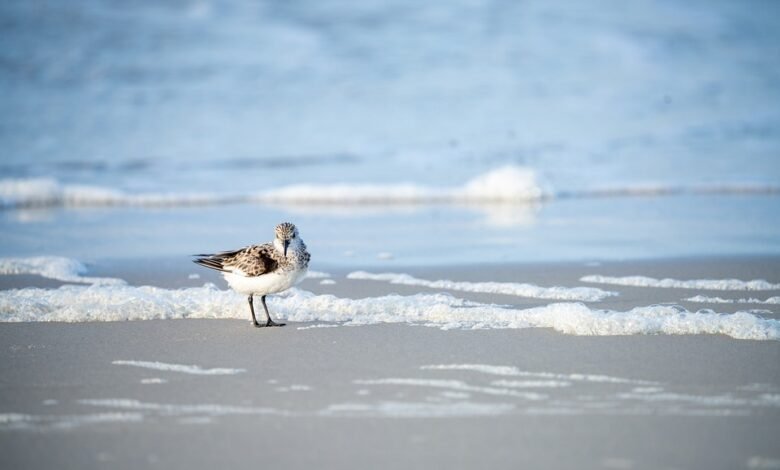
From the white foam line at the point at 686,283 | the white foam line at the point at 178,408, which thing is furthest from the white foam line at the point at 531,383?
the white foam line at the point at 686,283

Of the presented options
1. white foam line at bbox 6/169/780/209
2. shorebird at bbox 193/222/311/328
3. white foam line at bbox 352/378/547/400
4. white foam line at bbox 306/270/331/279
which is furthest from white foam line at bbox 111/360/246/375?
white foam line at bbox 6/169/780/209

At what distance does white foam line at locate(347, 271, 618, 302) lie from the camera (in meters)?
7.09

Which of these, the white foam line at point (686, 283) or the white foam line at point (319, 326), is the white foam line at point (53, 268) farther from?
the white foam line at point (686, 283)

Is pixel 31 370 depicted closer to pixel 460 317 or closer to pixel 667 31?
pixel 460 317

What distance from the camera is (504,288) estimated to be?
7.45 metres

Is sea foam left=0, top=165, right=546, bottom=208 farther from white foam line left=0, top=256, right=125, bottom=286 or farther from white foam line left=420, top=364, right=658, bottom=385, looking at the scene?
white foam line left=420, top=364, right=658, bottom=385

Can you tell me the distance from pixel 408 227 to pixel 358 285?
364cm

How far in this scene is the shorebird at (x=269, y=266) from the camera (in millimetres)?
6312

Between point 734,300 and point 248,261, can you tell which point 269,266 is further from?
point 734,300

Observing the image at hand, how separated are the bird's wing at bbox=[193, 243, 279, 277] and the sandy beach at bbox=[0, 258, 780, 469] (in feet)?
1.20

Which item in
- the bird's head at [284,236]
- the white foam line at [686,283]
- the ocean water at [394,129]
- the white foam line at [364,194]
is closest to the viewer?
the bird's head at [284,236]

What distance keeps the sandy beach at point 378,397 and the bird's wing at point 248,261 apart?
14.4 inches

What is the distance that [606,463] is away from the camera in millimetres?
3662

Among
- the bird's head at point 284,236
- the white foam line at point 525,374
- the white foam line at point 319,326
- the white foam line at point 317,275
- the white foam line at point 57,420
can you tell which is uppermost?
the bird's head at point 284,236
